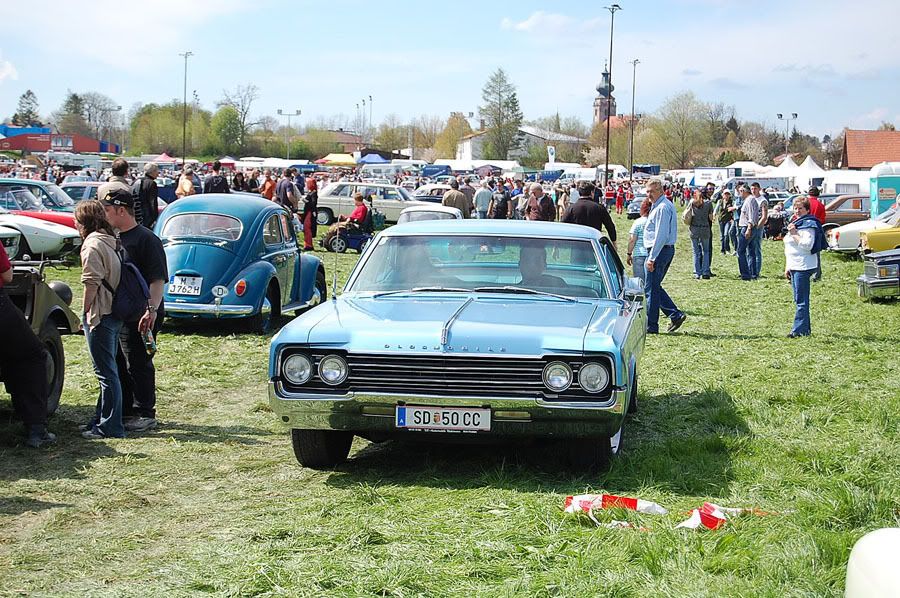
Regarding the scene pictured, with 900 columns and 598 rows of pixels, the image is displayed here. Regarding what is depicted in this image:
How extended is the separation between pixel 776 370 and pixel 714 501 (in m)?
5.18

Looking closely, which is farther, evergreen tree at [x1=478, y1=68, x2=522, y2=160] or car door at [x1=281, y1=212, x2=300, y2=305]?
evergreen tree at [x1=478, y1=68, x2=522, y2=160]

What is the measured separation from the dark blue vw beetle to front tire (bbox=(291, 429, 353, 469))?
634 centimetres

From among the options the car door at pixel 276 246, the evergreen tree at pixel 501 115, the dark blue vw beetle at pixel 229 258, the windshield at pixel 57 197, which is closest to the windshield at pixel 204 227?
the dark blue vw beetle at pixel 229 258

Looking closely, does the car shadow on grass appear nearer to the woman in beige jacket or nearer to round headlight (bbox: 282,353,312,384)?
round headlight (bbox: 282,353,312,384)

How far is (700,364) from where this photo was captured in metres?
11.4

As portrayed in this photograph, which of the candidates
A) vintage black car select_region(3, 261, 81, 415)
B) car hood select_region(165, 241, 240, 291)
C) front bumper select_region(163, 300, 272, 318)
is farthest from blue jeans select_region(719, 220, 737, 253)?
vintage black car select_region(3, 261, 81, 415)

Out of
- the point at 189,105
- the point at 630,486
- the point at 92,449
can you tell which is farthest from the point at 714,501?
the point at 189,105

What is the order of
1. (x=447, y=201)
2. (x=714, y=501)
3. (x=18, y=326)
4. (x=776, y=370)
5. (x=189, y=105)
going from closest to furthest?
(x=714, y=501) < (x=18, y=326) < (x=776, y=370) < (x=447, y=201) < (x=189, y=105)

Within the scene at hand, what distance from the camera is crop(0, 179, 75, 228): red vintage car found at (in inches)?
866

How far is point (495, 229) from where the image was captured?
26.1ft

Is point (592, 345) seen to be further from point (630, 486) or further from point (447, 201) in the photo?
point (447, 201)

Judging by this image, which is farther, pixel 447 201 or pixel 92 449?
pixel 447 201

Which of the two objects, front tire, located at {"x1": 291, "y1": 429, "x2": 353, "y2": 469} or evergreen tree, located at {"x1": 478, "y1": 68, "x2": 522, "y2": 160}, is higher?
evergreen tree, located at {"x1": 478, "y1": 68, "x2": 522, "y2": 160}

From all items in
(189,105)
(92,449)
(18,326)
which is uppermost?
(189,105)
